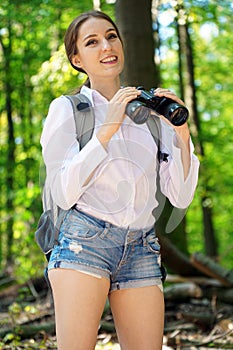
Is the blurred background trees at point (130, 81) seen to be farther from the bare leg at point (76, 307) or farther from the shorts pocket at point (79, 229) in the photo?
the bare leg at point (76, 307)

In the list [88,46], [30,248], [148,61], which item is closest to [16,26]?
[30,248]

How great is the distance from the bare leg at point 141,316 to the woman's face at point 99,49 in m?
1.08

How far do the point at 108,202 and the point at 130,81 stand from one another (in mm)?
3623

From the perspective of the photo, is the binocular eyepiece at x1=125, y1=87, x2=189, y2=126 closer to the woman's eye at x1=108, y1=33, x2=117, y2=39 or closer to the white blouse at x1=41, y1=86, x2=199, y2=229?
the white blouse at x1=41, y1=86, x2=199, y2=229

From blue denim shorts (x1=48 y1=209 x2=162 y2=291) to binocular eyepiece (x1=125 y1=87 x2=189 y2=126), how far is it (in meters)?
0.51

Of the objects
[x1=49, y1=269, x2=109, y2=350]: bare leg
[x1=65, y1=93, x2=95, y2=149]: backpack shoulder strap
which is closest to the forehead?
[x1=65, y1=93, x2=95, y2=149]: backpack shoulder strap

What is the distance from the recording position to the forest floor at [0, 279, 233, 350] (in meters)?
5.09

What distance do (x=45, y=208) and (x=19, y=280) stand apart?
226 inches

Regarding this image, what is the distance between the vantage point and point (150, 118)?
122 inches

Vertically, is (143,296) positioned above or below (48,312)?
above

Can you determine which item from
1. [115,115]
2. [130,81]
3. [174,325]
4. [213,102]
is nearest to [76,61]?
[115,115]

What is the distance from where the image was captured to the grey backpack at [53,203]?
2920 mm

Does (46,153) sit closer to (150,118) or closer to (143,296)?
(150,118)

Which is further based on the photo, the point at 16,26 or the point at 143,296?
the point at 16,26
